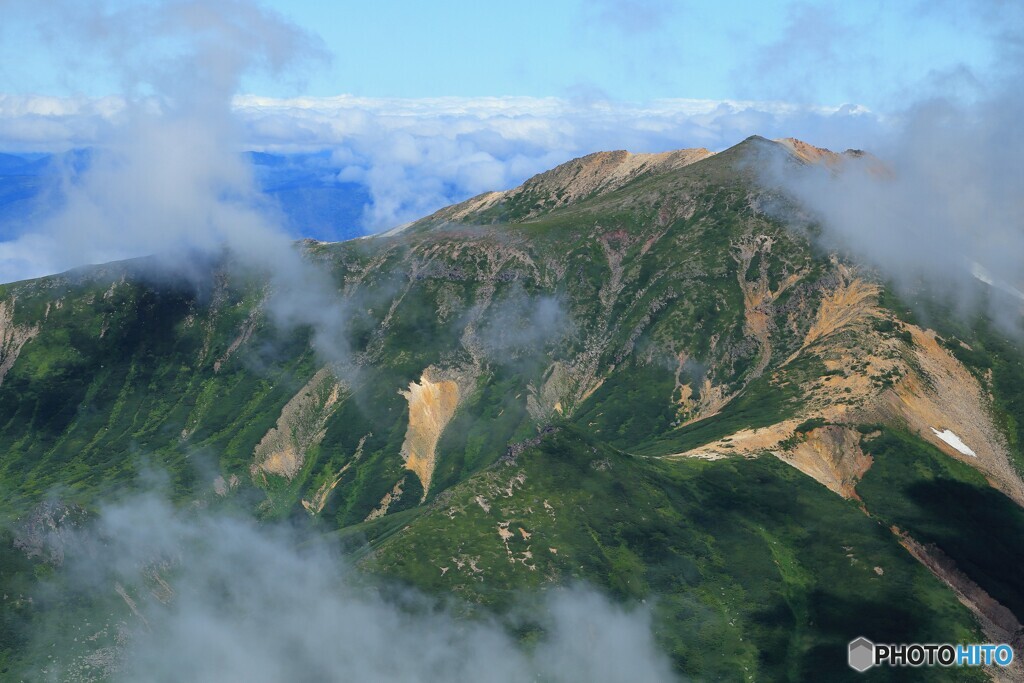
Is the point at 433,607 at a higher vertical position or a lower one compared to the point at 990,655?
higher

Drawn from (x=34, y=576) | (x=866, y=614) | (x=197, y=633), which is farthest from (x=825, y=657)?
(x=34, y=576)

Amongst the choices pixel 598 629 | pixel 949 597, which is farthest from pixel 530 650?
pixel 949 597

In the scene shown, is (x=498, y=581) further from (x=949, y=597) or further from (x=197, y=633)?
(x=949, y=597)

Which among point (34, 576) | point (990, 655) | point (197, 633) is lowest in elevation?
point (990, 655)

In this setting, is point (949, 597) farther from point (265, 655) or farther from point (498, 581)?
point (265, 655)

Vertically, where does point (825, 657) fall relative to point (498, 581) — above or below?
below

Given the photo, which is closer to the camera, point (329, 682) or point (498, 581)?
point (329, 682)
